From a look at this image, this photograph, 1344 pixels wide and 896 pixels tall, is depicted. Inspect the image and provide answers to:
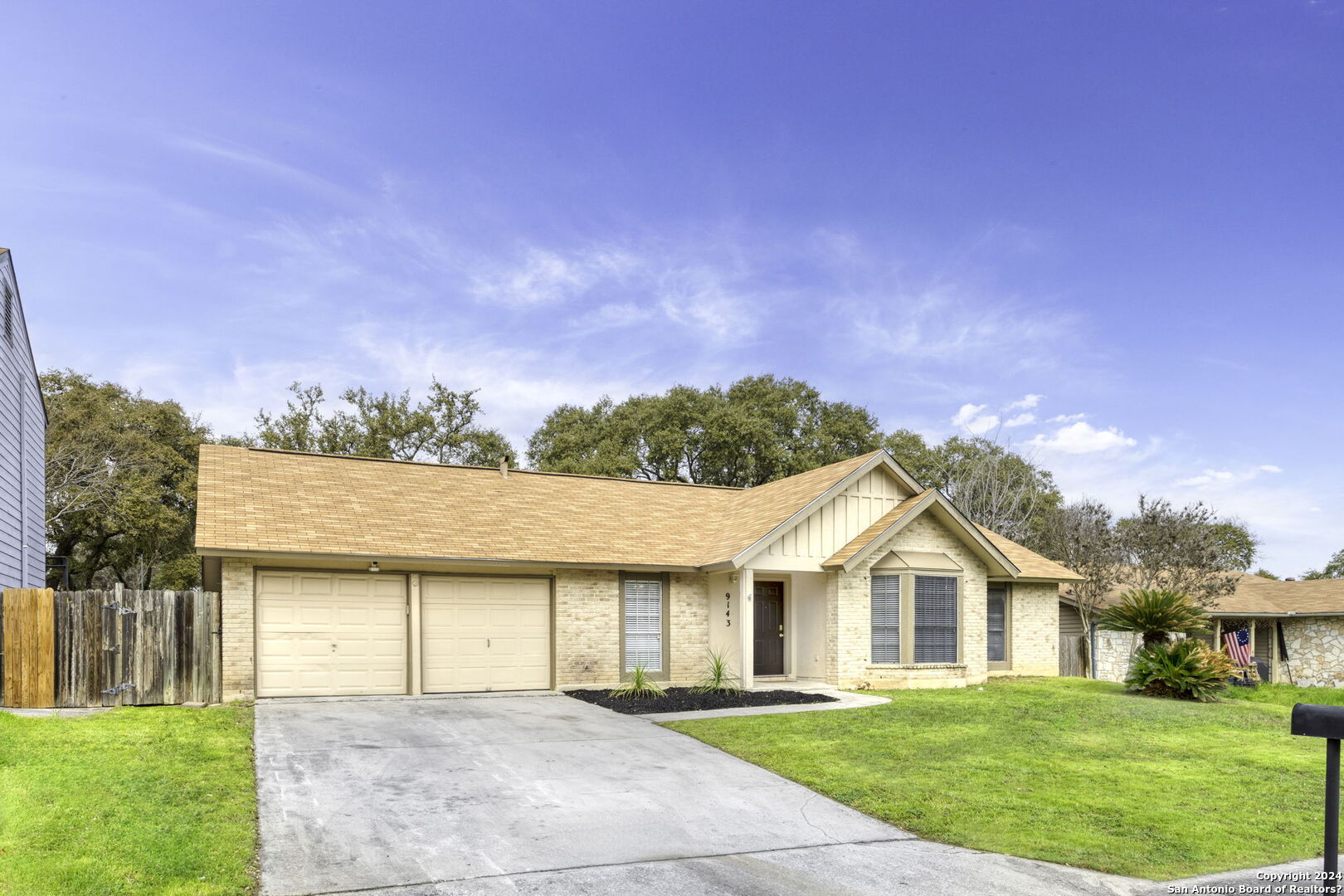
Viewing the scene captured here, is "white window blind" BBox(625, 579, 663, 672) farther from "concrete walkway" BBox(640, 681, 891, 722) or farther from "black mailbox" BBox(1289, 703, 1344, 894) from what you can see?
"black mailbox" BBox(1289, 703, 1344, 894)

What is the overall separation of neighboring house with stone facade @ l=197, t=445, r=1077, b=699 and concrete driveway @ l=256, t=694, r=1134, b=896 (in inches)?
166

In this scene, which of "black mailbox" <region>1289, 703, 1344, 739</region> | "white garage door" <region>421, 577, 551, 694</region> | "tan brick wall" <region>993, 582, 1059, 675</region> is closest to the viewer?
"black mailbox" <region>1289, 703, 1344, 739</region>

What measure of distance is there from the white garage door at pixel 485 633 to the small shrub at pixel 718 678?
125 inches

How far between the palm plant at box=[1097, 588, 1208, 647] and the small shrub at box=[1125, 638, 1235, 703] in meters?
0.32

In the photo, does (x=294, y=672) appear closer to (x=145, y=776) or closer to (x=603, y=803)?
(x=145, y=776)

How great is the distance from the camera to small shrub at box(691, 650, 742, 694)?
17.7m

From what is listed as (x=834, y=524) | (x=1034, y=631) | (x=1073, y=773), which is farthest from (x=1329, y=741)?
(x=1034, y=631)

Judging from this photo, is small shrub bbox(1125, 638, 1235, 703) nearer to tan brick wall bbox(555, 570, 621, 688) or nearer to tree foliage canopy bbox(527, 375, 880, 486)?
tan brick wall bbox(555, 570, 621, 688)

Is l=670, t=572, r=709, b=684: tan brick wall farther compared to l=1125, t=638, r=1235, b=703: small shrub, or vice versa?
l=670, t=572, r=709, b=684: tan brick wall

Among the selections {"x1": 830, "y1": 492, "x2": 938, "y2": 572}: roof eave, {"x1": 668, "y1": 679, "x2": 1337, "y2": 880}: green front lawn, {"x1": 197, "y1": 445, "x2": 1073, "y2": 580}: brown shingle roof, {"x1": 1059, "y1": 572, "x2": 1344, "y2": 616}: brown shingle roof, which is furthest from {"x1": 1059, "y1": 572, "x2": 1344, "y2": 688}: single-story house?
{"x1": 668, "y1": 679, "x2": 1337, "y2": 880}: green front lawn

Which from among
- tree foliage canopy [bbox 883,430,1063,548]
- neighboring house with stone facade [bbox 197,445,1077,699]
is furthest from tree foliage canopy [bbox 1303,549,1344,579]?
neighboring house with stone facade [bbox 197,445,1077,699]

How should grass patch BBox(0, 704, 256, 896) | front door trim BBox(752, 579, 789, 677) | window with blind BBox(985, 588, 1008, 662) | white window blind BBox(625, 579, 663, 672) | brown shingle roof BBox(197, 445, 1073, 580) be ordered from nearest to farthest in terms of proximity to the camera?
grass patch BBox(0, 704, 256, 896)
brown shingle roof BBox(197, 445, 1073, 580)
white window blind BBox(625, 579, 663, 672)
front door trim BBox(752, 579, 789, 677)
window with blind BBox(985, 588, 1008, 662)

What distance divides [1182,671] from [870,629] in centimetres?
599

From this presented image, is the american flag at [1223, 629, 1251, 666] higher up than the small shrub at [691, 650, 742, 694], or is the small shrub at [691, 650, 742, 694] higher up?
the small shrub at [691, 650, 742, 694]
